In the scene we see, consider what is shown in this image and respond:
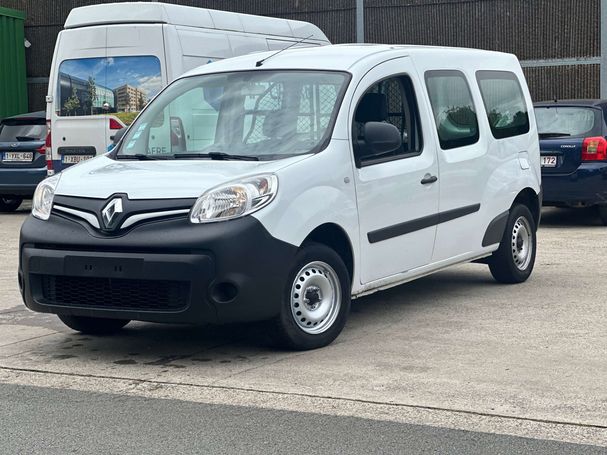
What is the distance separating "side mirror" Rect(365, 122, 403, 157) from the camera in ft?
25.1

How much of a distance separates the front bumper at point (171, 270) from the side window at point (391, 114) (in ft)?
3.80

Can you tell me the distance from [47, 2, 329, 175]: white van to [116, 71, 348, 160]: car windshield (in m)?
6.19

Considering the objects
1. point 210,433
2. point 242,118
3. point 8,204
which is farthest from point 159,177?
point 8,204

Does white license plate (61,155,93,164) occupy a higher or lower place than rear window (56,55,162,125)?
lower

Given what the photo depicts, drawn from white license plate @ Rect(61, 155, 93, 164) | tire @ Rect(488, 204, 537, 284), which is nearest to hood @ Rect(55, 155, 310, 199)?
tire @ Rect(488, 204, 537, 284)

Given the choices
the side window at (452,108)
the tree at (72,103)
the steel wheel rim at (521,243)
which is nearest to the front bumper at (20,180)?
the tree at (72,103)

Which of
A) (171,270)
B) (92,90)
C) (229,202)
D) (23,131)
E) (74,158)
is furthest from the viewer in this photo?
(23,131)

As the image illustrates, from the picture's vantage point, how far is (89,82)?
15.2m

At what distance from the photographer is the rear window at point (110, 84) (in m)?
14.7

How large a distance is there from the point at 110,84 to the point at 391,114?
295 inches

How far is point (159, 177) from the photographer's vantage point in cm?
711

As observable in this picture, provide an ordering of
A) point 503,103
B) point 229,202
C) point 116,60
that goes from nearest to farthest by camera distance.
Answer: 1. point 229,202
2. point 503,103
3. point 116,60

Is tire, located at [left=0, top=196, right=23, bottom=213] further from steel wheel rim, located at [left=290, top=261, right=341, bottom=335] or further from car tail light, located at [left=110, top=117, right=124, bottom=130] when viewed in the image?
steel wheel rim, located at [left=290, top=261, right=341, bottom=335]

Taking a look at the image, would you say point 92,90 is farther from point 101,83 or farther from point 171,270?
point 171,270
